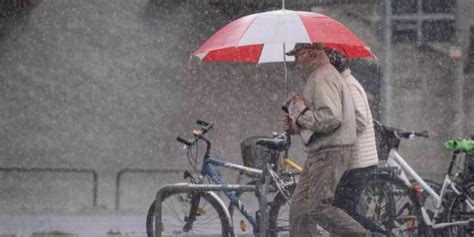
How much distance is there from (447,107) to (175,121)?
12.8 feet

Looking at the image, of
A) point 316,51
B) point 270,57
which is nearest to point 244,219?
point 270,57

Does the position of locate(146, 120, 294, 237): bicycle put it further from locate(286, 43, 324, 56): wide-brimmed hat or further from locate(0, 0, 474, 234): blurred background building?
locate(0, 0, 474, 234): blurred background building

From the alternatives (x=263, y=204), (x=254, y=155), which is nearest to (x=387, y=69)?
(x=254, y=155)

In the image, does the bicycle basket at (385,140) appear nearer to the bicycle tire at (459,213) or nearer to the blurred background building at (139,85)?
the bicycle tire at (459,213)

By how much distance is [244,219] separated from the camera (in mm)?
10664

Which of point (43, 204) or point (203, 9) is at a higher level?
point (203, 9)

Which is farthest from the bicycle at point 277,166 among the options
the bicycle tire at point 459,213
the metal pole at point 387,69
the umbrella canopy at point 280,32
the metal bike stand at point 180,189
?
the metal pole at point 387,69

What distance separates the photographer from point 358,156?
8.46m

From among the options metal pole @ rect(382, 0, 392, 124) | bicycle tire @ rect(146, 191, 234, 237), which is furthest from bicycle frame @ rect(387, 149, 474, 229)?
metal pole @ rect(382, 0, 392, 124)

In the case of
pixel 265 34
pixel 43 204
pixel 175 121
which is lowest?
pixel 43 204

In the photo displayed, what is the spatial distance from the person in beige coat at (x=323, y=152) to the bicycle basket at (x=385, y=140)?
1.95 metres

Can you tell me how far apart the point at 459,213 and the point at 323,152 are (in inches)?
99.7

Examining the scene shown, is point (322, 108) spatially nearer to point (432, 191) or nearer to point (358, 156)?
point (358, 156)

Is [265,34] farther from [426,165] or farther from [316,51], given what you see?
[426,165]
